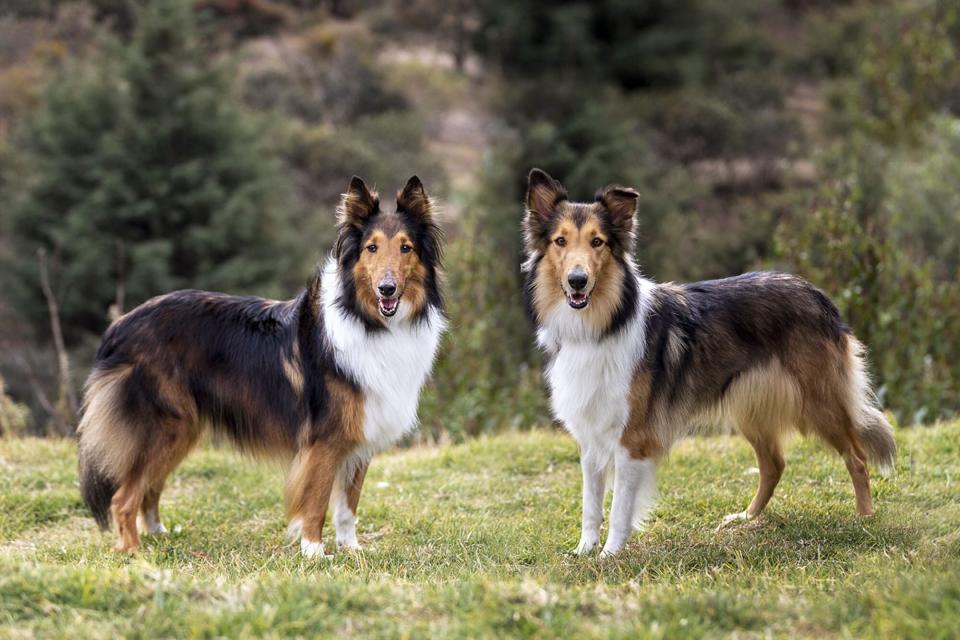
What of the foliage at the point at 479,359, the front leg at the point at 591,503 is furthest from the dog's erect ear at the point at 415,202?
the foliage at the point at 479,359

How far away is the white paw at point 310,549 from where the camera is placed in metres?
5.97

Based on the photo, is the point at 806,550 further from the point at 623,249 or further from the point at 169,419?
the point at 169,419

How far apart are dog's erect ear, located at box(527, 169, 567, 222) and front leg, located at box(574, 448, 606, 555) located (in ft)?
4.54

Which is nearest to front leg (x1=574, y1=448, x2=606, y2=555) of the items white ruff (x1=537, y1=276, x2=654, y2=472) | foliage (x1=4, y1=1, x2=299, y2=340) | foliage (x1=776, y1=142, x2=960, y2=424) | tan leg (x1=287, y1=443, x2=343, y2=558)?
white ruff (x1=537, y1=276, x2=654, y2=472)

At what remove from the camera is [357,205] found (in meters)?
6.02

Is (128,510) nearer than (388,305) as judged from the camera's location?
No

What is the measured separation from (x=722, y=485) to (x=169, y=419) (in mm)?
3718

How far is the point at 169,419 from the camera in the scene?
20.5ft

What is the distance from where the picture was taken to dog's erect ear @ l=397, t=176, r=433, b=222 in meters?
6.08

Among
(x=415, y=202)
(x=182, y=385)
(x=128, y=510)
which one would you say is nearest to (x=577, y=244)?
(x=415, y=202)

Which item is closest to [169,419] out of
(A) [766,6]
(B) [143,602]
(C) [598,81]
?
(B) [143,602]

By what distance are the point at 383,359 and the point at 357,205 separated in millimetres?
893

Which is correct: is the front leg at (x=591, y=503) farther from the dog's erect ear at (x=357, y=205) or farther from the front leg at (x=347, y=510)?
the dog's erect ear at (x=357, y=205)

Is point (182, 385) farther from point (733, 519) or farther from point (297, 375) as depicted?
point (733, 519)
